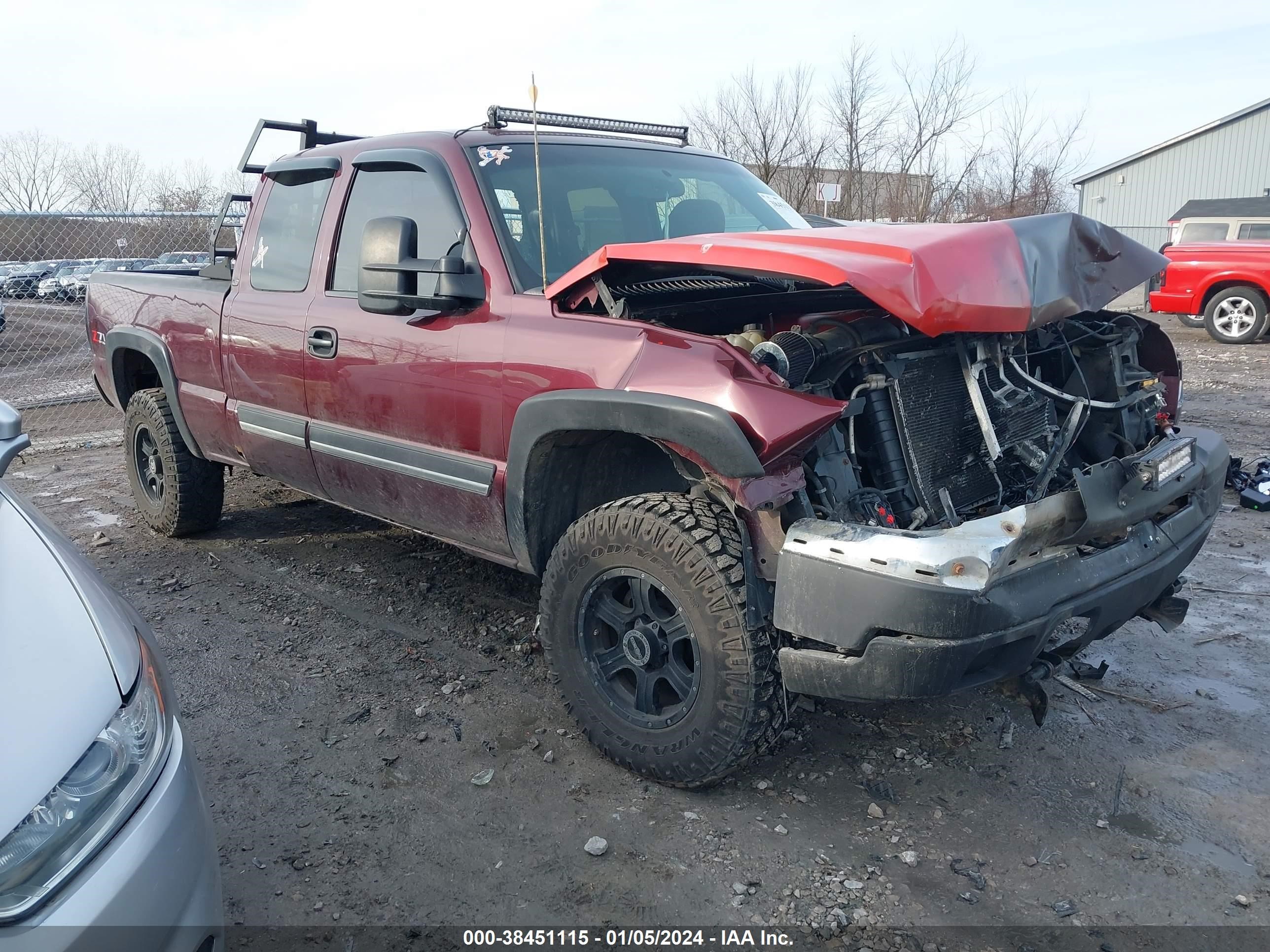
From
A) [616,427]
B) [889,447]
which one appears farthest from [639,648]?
[889,447]

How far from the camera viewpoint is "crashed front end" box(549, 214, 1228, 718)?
2.34m

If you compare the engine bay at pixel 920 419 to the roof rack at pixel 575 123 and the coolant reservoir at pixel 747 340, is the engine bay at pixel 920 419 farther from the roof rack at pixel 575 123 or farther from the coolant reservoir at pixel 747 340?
the roof rack at pixel 575 123

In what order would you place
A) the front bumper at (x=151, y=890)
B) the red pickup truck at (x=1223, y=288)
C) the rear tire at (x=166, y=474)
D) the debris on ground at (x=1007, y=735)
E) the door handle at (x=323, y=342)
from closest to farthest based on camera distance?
the front bumper at (x=151, y=890) → the debris on ground at (x=1007, y=735) → the door handle at (x=323, y=342) → the rear tire at (x=166, y=474) → the red pickup truck at (x=1223, y=288)

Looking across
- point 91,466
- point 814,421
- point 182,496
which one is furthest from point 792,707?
point 91,466

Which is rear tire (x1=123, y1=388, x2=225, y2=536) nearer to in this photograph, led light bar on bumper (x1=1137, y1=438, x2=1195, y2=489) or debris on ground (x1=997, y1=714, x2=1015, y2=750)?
debris on ground (x1=997, y1=714, x2=1015, y2=750)

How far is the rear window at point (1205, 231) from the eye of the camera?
1558 cm

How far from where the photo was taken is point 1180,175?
1239 inches

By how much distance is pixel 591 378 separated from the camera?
2795 mm

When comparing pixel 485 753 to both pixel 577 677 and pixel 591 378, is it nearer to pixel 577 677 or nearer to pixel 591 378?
pixel 577 677

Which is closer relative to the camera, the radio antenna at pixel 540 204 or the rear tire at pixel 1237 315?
the radio antenna at pixel 540 204

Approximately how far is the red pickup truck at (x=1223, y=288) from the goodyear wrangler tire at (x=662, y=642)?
40.6ft

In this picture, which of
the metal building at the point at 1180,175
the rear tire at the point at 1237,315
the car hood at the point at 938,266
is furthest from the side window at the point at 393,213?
the metal building at the point at 1180,175

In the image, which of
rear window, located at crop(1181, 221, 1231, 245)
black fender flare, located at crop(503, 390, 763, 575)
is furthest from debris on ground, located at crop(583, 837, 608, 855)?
rear window, located at crop(1181, 221, 1231, 245)

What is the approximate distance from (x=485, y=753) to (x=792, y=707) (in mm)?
1023
